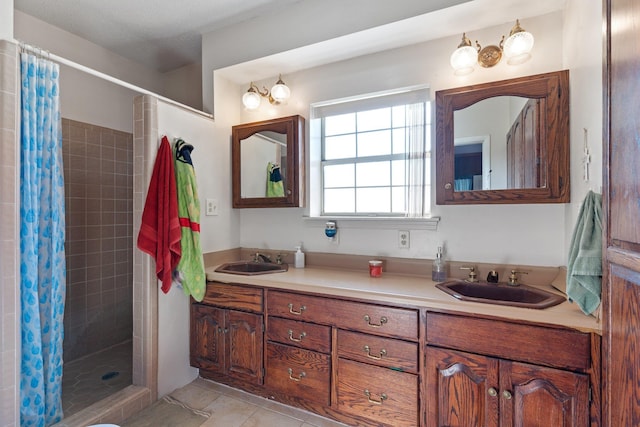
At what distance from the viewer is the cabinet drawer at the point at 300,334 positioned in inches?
64.9

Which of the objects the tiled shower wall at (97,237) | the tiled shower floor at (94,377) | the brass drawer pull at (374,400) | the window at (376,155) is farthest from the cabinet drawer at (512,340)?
the tiled shower wall at (97,237)

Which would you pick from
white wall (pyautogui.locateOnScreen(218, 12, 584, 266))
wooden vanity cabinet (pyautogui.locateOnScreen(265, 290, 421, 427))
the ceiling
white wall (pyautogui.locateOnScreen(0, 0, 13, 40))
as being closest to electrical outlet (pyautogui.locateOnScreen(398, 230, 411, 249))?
white wall (pyautogui.locateOnScreen(218, 12, 584, 266))

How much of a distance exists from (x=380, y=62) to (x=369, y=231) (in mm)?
1198

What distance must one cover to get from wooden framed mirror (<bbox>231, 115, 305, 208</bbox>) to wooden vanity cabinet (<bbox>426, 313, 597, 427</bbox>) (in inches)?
52.6

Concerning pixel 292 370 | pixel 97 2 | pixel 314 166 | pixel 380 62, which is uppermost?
pixel 97 2

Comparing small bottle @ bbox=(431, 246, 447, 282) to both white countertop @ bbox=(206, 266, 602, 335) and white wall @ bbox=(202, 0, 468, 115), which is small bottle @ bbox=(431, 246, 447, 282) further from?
white wall @ bbox=(202, 0, 468, 115)

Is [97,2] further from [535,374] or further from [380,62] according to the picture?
[535,374]

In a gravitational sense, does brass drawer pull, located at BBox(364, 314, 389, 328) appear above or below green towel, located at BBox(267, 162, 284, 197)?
A: below

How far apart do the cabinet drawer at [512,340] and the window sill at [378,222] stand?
2.23ft

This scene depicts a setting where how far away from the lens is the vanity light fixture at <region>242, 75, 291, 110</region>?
2279mm

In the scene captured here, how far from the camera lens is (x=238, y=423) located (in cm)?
169

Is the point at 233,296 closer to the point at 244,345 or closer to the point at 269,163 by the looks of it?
→ the point at 244,345

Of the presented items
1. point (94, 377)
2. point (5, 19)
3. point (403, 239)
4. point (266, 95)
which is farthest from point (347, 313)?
point (5, 19)

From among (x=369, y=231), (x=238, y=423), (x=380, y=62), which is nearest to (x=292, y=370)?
(x=238, y=423)
